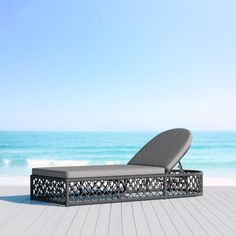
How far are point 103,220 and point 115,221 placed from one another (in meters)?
0.13

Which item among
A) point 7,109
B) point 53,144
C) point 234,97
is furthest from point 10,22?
point 234,97

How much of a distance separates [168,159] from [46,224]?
2.38m

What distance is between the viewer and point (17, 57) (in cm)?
3544

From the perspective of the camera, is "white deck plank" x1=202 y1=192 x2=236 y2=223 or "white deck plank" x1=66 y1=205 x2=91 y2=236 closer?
"white deck plank" x1=66 y1=205 x2=91 y2=236

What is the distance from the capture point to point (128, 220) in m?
5.67

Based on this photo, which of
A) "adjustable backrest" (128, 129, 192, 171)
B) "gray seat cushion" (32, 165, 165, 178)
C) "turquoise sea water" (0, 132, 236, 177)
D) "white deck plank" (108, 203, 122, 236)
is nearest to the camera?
"white deck plank" (108, 203, 122, 236)

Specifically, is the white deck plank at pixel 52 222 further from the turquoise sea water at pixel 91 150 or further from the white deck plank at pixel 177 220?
the turquoise sea water at pixel 91 150

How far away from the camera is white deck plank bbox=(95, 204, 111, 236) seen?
5.09 meters

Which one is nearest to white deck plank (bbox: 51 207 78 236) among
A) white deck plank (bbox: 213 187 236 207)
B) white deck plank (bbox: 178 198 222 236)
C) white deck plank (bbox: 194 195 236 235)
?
white deck plank (bbox: 178 198 222 236)

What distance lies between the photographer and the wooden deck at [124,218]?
5.14 m

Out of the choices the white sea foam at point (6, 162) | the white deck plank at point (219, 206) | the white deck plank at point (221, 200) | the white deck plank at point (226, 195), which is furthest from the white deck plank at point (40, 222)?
the white sea foam at point (6, 162)

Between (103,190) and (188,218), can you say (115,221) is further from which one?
(103,190)

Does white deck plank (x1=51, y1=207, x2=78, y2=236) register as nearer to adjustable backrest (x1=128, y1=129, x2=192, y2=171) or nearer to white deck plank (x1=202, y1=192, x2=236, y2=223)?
adjustable backrest (x1=128, y1=129, x2=192, y2=171)

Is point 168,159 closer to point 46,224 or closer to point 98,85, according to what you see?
point 46,224
